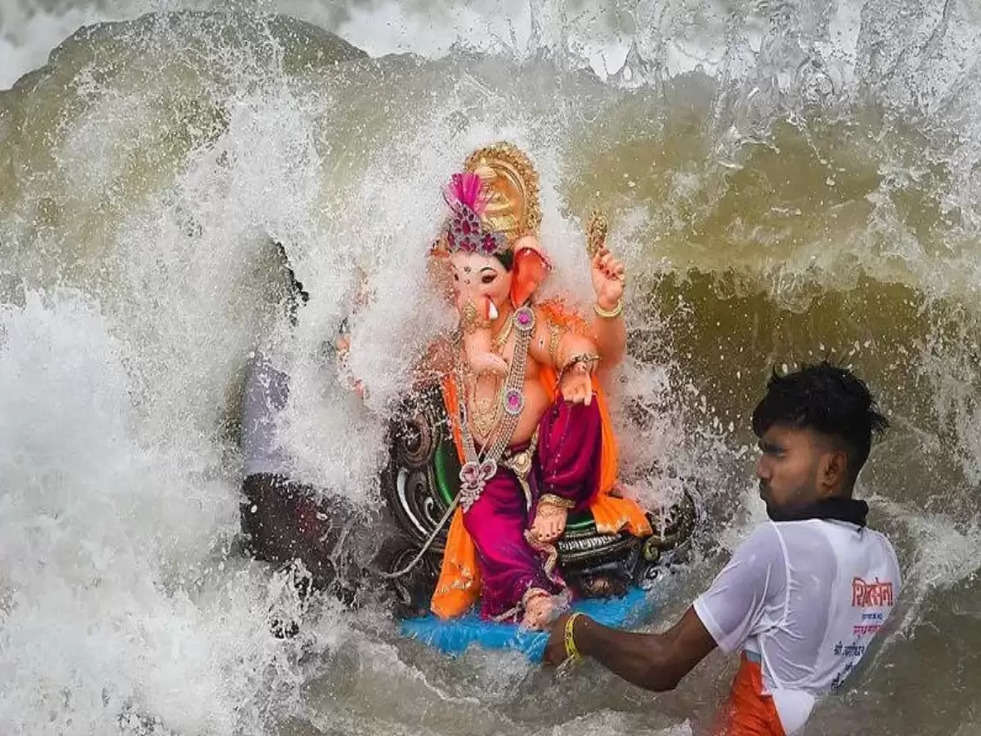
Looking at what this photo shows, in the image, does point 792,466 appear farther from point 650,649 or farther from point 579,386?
point 579,386

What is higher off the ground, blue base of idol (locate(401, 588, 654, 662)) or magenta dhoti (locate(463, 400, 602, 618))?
magenta dhoti (locate(463, 400, 602, 618))

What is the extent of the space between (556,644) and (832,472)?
708 mm

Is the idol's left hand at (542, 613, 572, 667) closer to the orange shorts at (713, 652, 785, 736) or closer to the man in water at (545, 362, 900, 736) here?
the man in water at (545, 362, 900, 736)

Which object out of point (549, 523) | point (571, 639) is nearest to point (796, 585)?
point (571, 639)

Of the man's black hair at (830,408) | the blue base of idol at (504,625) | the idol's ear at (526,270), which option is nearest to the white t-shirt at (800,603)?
the man's black hair at (830,408)

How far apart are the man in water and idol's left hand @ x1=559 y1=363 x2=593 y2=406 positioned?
418 mm

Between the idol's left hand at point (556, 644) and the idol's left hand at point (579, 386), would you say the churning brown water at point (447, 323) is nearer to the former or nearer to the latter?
the idol's left hand at point (556, 644)

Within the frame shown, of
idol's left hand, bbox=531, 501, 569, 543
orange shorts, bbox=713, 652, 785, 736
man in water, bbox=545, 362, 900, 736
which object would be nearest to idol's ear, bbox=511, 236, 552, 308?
idol's left hand, bbox=531, 501, 569, 543

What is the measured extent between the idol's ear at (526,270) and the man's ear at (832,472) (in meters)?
0.78

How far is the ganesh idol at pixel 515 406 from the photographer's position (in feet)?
9.94

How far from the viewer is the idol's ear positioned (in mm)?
3031

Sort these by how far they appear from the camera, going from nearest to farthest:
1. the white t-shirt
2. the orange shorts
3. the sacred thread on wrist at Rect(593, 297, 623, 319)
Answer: the white t-shirt → the orange shorts → the sacred thread on wrist at Rect(593, 297, 623, 319)

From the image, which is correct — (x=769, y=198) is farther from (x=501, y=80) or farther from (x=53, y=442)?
(x=53, y=442)

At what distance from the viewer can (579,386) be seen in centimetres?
299
